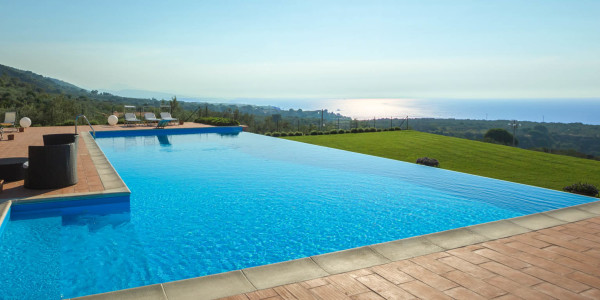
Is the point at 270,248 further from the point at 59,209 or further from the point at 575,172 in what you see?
the point at 575,172

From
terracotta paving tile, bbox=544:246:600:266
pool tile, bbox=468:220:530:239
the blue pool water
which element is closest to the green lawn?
the blue pool water

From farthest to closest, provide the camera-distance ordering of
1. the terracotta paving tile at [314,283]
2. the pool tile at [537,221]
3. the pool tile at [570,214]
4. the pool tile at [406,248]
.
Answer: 1. the pool tile at [570,214]
2. the pool tile at [537,221]
3. the pool tile at [406,248]
4. the terracotta paving tile at [314,283]

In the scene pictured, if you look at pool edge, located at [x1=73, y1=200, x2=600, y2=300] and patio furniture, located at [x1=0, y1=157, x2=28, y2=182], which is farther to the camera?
patio furniture, located at [x1=0, y1=157, x2=28, y2=182]

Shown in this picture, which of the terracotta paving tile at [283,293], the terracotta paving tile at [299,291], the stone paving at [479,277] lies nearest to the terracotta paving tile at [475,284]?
the stone paving at [479,277]

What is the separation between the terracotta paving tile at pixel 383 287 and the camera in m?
2.47

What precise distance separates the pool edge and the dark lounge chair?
399 cm

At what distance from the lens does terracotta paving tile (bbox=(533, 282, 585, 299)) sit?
2516mm

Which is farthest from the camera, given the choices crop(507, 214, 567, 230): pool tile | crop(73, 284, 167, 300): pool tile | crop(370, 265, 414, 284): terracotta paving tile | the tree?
the tree

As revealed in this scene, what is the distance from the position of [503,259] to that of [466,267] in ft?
1.51

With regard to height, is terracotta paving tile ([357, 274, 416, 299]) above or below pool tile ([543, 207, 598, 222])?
below

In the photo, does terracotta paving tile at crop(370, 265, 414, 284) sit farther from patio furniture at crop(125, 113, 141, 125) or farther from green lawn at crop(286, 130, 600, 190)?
patio furniture at crop(125, 113, 141, 125)

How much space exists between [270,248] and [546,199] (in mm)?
5630

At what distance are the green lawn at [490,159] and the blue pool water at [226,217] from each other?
5.29ft

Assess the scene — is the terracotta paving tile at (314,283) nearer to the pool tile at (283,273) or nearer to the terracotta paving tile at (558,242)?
the pool tile at (283,273)
